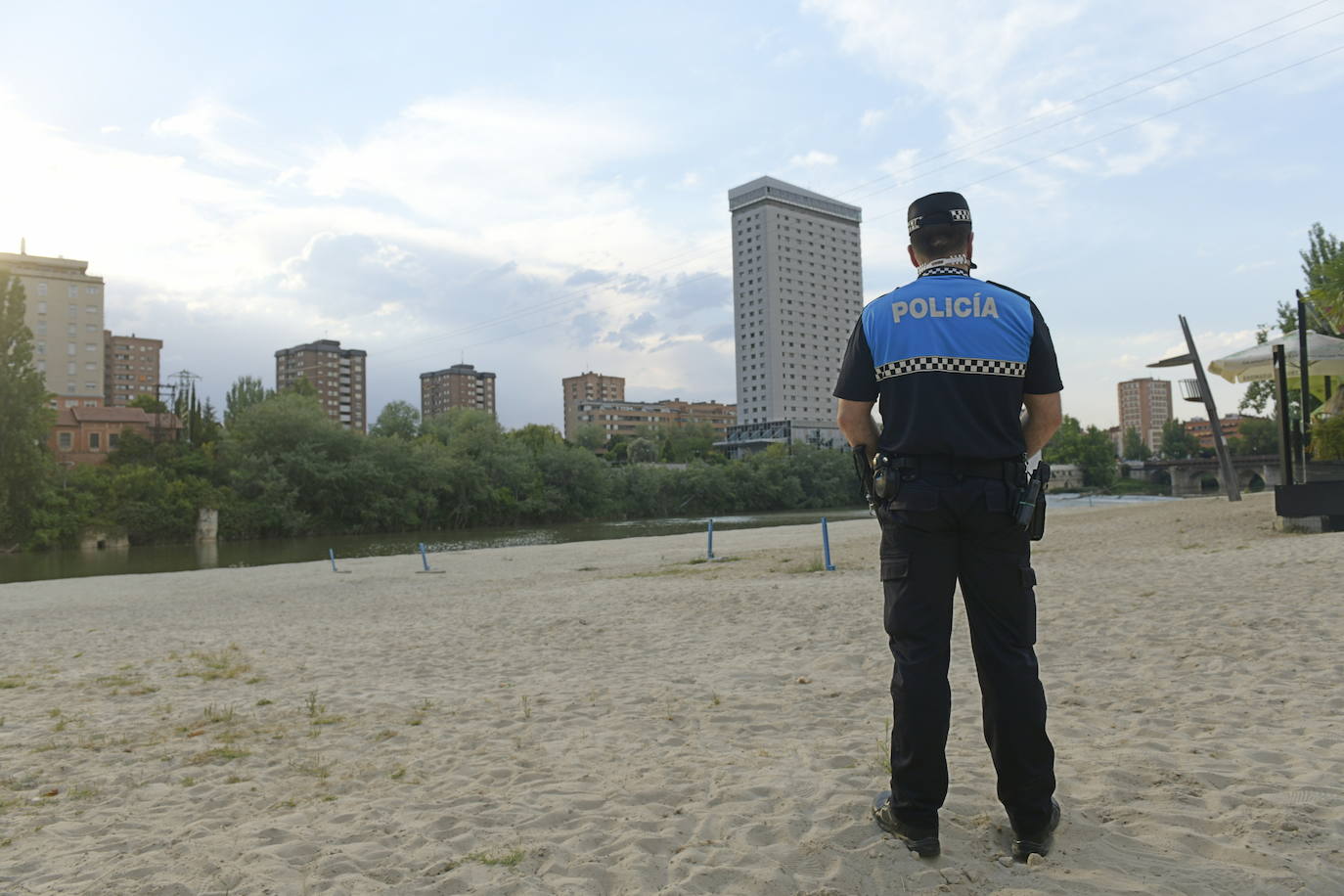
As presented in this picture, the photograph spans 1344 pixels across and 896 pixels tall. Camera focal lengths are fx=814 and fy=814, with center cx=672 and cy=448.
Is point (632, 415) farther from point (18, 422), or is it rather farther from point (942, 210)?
point (942, 210)

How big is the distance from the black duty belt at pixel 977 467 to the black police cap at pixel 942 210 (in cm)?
91

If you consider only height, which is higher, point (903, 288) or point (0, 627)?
point (903, 288)

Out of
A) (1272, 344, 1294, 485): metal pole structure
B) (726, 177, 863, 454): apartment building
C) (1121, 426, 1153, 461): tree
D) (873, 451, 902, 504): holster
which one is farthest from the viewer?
(1121, 426, 1153, 461): tree

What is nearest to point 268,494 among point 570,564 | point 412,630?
point 570,564

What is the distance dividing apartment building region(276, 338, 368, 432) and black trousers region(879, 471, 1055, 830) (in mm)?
172871

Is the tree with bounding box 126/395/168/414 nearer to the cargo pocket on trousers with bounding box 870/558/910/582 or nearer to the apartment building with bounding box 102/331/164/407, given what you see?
the apartment building with bounding box 102/331/164/407

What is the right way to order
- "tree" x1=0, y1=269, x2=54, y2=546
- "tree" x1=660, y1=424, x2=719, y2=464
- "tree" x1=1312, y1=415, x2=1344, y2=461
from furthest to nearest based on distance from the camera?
"tree" x1=660, y1=424, x2=719, y2=464, "tree" x1=0, y1=269, x2=54, y2=546, "tree" x1=1312, y1=415, x2=1344, y2=461

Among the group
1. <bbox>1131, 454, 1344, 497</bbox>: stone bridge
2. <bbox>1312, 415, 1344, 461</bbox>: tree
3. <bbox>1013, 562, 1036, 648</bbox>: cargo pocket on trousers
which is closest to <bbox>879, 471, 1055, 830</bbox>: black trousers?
<bbox>1013, 562, 1036, 648</bbox>: cargo pocket on trousers

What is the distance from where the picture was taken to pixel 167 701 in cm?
609

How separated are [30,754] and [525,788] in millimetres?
3195

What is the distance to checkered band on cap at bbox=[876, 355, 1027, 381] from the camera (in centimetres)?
279

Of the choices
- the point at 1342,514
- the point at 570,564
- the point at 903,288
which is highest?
the point at 903,288

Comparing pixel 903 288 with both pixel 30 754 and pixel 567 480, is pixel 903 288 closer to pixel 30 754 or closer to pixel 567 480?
pixel 30 754

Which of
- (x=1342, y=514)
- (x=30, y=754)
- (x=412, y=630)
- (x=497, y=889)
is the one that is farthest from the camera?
(x=1342, y=514)
